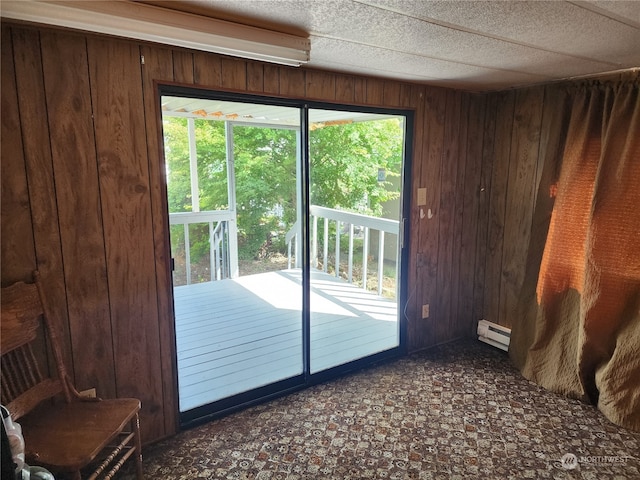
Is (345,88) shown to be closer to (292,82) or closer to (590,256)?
(292,82)

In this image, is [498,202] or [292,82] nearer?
[292,82]

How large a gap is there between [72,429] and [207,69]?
1.82 meters

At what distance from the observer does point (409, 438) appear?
7.41 ft

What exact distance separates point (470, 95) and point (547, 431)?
248 cm

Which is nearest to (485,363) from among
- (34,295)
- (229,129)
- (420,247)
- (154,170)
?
(420,247)

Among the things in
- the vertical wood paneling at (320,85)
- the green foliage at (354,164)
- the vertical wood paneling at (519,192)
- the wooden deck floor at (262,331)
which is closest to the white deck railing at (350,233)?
the green foliage at (354,164)

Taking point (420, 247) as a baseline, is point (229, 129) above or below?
above

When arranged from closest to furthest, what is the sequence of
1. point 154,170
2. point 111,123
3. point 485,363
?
point 111,123, point 154,170, point 485,363

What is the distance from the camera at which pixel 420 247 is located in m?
3.18

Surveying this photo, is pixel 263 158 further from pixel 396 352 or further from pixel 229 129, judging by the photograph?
pixel 396 352

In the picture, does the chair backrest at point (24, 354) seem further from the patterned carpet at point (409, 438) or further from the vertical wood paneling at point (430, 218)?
the vertical wood paneling at point (430, 218)

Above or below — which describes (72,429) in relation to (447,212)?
below

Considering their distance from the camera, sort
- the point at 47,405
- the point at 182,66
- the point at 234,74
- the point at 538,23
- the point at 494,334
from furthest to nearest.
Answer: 1. the point at 494,334
2. the point at 234,74
3. the point at 182,66
4. the point at 47,405
5. the point at 538,23

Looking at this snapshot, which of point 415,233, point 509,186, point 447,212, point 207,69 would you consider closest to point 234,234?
point 415,233
